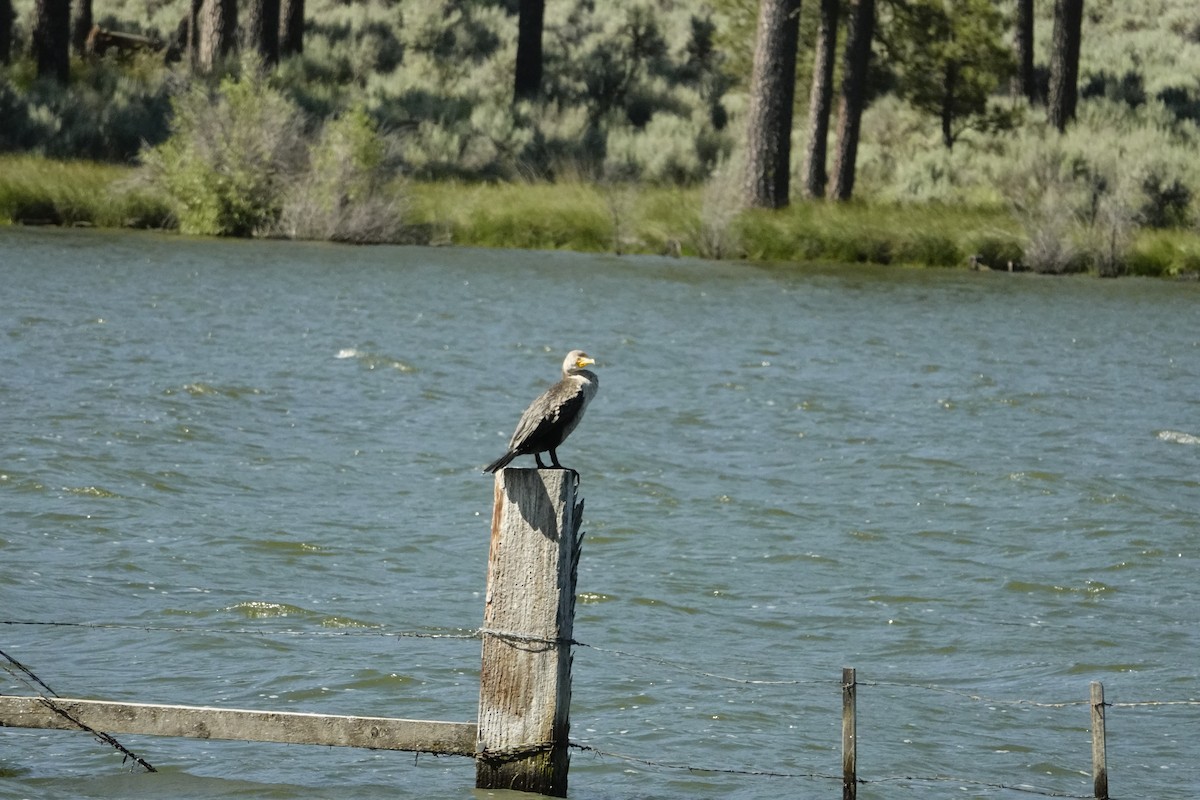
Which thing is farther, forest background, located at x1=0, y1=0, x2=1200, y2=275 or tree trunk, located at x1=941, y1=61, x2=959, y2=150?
tree trunk, located at x1=941, y1=61, x2=959, y2=150

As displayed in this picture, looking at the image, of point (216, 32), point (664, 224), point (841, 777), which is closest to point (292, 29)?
point (216, 32)

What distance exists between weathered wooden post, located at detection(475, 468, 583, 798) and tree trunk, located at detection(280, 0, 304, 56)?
34.8 m

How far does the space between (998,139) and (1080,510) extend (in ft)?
80.9

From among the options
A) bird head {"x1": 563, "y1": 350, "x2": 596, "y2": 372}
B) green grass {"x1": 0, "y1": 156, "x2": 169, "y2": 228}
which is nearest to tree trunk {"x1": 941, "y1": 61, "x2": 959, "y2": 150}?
green grass {"x1": 0, "y1": 156, "x2": 169, "y2": 228}

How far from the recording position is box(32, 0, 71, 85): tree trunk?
115ft

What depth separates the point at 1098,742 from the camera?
6.88 m

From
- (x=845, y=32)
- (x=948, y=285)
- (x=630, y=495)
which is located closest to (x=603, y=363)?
(x=630, y=495)

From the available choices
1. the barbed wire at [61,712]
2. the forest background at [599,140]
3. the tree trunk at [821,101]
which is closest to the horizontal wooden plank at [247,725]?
the barbed wire at [61,712]

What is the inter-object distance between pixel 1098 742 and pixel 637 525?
21.9ft

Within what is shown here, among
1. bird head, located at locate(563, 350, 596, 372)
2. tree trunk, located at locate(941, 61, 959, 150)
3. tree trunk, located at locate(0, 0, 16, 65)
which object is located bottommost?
bird head, located at locate(563, 350, 596, 372)

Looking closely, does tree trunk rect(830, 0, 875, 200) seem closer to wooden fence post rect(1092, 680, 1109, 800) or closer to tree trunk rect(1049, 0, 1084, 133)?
tree trunk rect(1049, 0, 1084, 133)

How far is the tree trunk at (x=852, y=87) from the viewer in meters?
31.8

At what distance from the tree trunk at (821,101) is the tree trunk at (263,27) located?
393 inches

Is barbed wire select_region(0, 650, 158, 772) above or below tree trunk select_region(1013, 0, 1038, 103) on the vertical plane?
below
